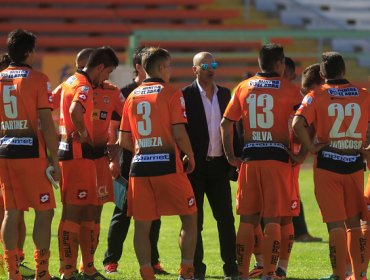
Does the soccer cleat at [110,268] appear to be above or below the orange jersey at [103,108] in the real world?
below

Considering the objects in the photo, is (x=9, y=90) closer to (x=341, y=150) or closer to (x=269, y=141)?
(x=269, y=141)

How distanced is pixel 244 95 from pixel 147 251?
5.34 ft

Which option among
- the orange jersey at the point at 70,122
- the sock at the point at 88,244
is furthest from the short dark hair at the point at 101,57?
the sock at the point at 88,244

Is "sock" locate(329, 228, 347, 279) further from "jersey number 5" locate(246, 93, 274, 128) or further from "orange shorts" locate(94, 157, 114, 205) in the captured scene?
"orange shorts" locate(94, 157, 114, 205)

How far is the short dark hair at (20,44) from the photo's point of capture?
8.30m

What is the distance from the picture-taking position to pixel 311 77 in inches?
378

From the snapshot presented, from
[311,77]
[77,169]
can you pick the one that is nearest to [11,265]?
[77,169]

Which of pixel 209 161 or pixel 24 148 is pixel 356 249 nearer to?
pixel 209 161

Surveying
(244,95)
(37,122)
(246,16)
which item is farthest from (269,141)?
(246,16)

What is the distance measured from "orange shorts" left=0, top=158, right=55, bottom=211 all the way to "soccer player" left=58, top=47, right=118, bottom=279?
70cm

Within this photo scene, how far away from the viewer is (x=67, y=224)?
29.7ft

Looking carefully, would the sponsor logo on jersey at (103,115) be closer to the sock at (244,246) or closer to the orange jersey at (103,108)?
the orange jersey at (103,108)

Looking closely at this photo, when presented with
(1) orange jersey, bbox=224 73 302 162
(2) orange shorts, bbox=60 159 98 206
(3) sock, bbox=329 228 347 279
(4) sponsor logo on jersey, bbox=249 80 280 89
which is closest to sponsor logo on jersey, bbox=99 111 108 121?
(2) orange shorts, bbox=60 159 98 206

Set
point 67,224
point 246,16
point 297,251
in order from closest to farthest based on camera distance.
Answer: point 67,224
point 297,251
point 246,16
